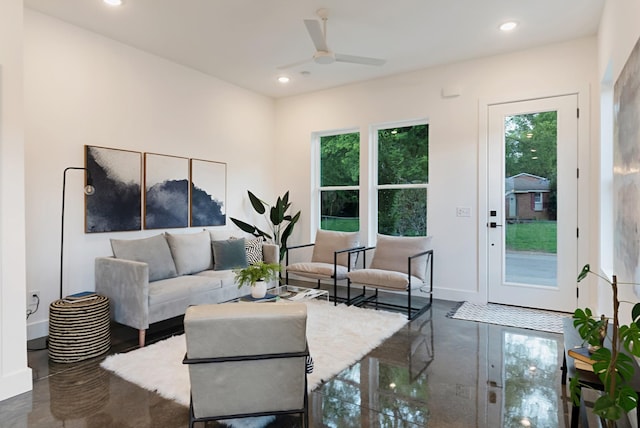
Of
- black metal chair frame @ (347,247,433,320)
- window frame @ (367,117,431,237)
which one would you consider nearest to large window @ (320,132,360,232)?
window frame @ (367,117,431,237)

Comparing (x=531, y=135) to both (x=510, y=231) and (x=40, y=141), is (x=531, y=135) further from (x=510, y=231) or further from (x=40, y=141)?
(x=40, y=141)

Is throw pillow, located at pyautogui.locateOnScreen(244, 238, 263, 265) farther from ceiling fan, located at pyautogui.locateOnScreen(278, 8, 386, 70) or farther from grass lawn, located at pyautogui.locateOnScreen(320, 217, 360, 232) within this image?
ceiling fan, located at pyautogui.locateOnScreen(278, 8, 386, 70)

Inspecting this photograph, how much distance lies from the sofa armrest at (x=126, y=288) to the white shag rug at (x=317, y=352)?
1.00 ft

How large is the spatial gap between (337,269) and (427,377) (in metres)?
2.03

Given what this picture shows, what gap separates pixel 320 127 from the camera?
226 inches

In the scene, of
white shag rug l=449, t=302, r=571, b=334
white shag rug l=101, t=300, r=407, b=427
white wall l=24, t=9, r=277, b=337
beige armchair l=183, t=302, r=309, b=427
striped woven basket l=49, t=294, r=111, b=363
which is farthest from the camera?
white shag rug l=449, t=302, r=571, b=334

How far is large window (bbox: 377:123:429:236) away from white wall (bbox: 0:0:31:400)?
13.4 ft

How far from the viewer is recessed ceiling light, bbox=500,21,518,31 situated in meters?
3.60

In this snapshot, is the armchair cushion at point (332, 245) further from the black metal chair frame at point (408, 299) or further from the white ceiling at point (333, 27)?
the white ceiling at point (333, 27)

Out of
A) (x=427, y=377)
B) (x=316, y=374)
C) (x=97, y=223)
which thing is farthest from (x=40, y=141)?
(x=427, y=377)

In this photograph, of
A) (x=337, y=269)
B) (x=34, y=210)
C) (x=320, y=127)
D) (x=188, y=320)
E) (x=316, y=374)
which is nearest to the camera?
(x=188, y=320)

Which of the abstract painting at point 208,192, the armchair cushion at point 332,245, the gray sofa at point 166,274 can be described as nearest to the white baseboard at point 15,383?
the gray sofa at point 166,274

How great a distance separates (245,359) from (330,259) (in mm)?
3236

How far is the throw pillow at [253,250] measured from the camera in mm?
4629
